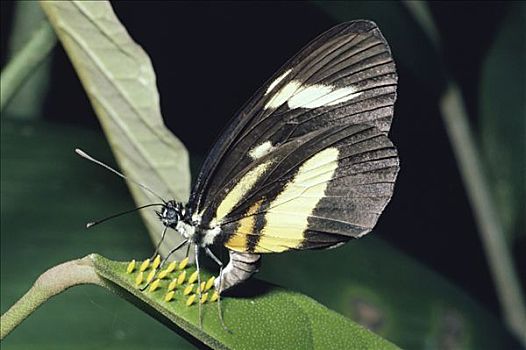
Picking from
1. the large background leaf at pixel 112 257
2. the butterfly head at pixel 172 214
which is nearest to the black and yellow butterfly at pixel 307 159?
the butterfly head at pixel 172 214

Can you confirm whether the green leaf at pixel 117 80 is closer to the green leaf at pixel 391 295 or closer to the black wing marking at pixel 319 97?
the black wing marking at pixel 319 97

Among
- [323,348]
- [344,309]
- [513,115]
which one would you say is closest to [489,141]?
[513,115]

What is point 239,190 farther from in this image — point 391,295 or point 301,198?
point 391,295

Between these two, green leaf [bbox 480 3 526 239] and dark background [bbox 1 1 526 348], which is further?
green leaf [bbox 480 3 526 239]

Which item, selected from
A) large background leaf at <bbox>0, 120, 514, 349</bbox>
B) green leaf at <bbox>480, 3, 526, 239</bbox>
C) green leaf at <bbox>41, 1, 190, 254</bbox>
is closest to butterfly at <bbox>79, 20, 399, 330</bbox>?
green leaf at <bbox>41, 1, 190, 254</bbox>

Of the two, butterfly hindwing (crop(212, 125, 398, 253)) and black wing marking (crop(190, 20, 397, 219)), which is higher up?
black wing marking (crop(190, 20, 397, 219))

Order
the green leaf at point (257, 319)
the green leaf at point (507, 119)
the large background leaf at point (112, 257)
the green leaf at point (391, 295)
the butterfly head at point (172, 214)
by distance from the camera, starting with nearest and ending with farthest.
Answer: the green leaf at point (257, 319)
the butterfly head at point (172, 214)
the large background leaf at point (112, 257)
the green leaf at point (391, 295)
the green leaf at point (507, 119)

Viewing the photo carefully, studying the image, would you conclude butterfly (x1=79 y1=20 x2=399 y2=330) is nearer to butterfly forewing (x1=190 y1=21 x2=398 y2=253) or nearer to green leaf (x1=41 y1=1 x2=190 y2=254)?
butterfly forewing (x1=190 y1=21 x2=398 y2=253)
